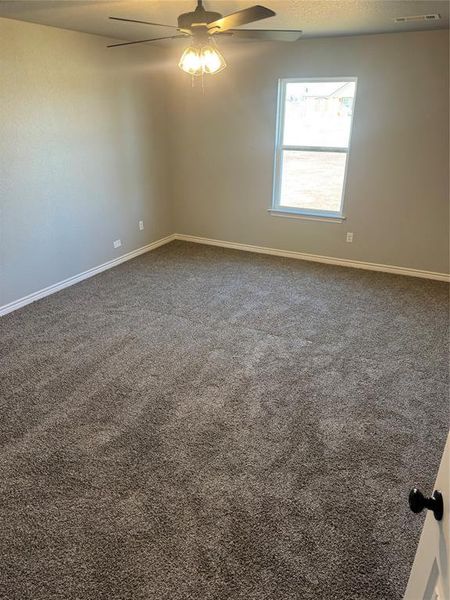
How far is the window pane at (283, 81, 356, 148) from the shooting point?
171 inches

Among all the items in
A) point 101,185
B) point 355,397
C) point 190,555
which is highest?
point 101,185

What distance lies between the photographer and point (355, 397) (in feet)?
8.74

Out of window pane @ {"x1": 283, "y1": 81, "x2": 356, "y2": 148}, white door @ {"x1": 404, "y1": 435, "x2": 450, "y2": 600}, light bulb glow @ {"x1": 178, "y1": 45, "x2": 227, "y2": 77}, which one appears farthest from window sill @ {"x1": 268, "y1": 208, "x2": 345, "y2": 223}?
white door @ {"x1": 404, "y1": 435, "x2": 450, "y2": 600}

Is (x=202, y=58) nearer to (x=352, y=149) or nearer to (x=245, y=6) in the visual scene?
Result: (x=245, y=6)

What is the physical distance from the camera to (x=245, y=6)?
2.77m

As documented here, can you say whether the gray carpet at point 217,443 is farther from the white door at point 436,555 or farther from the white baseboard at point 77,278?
the white door at point 436,555

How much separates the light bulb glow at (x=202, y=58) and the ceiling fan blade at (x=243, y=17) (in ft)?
0.91

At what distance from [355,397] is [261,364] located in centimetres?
71

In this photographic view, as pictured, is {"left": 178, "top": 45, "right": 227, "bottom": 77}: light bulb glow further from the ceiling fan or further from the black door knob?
the black door knob

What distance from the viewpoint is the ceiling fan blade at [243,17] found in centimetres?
204

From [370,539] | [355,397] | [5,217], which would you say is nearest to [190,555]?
[370,539]

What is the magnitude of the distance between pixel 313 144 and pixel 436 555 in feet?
14.7

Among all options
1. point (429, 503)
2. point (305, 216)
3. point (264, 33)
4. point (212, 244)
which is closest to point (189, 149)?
point (212, 244)

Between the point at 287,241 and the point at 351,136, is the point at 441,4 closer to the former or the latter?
the point at 351,136
